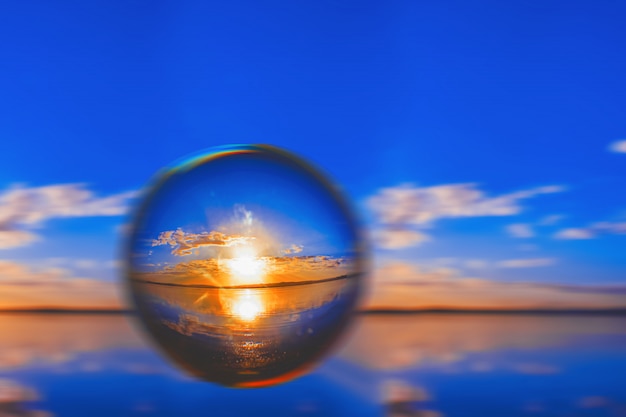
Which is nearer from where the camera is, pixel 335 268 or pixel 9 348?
pixel 335 268

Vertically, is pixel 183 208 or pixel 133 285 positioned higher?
pixel 183 208

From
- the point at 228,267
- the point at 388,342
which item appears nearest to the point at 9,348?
the point at 388,342

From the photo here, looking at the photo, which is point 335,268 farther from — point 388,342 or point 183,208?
point 388,342

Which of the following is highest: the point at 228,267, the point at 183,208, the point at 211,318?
the point at 183,208

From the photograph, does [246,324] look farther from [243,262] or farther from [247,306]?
[243,262]

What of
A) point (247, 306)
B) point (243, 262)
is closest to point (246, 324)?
point (247, 306)
